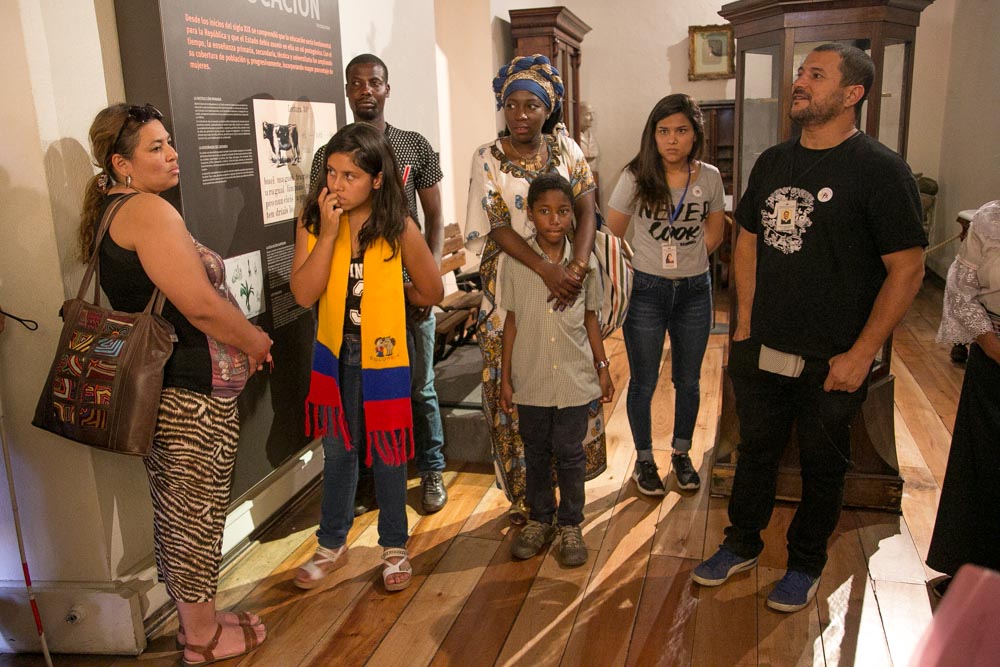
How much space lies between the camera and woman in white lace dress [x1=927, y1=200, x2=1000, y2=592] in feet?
7.79

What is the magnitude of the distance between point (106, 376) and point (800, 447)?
6.54 feet

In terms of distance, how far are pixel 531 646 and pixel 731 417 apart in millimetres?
1461

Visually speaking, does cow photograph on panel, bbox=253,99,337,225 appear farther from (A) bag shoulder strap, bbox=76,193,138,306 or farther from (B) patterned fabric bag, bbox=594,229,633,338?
(B) patterned fabric bag, bbox=594,229,633,338

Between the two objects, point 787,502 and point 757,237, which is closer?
point 757,237

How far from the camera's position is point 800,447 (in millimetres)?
2643

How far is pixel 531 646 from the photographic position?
258cm

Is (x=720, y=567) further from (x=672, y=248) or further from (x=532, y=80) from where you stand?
(x=532, y=80)

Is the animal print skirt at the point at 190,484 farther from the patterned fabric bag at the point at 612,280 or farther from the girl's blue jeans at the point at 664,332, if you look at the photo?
the girl's blue jeans at the point at 664,332

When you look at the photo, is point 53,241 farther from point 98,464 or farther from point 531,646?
point 531,646

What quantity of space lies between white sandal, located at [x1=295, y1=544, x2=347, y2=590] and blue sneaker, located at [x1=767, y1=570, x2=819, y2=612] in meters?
1.46

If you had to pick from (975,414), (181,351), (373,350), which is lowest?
(975,414)

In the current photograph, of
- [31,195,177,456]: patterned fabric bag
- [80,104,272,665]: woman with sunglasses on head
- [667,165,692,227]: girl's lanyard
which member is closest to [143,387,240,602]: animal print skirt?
[80,104,272,665]: woman with sunglasses on head

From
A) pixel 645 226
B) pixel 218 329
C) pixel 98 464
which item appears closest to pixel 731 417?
pixel 645 226

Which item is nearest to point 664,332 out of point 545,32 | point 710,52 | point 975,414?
point 975,414
